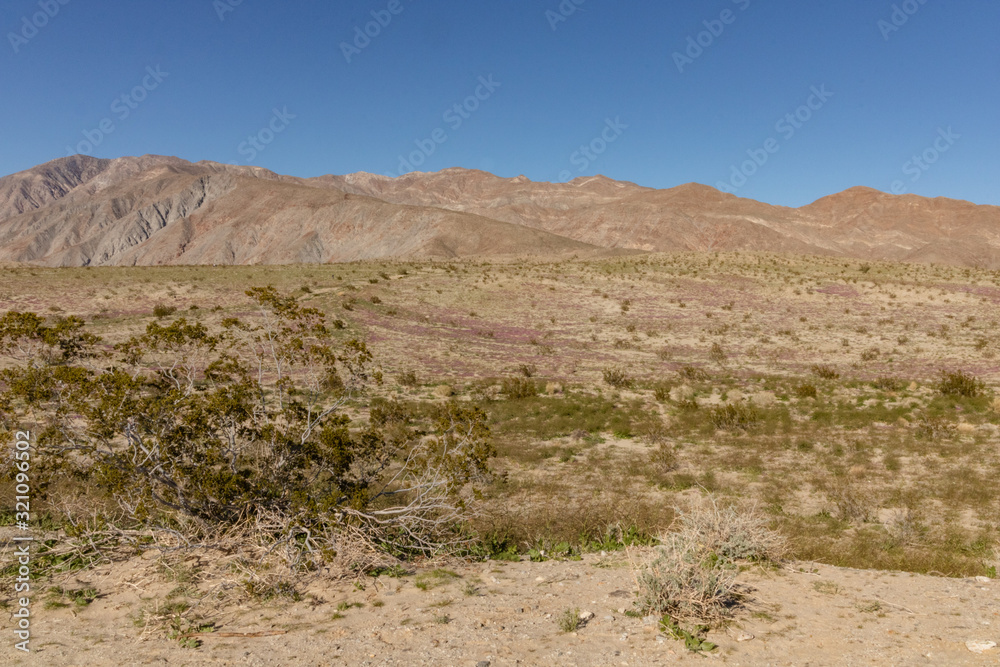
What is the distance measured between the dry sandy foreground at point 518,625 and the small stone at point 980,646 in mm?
46

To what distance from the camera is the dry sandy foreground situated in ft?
18.2

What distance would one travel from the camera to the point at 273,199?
137 m

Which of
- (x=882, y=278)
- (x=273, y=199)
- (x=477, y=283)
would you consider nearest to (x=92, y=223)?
(x=273, y=199)

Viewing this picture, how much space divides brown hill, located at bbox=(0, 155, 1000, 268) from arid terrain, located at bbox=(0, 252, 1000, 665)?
2768 inches

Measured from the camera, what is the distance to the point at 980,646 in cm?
552

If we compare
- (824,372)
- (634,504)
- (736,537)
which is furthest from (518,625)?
(824,372)

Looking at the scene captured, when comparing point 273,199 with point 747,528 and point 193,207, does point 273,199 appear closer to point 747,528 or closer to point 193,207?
point 193,207

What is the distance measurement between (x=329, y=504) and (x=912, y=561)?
27.8 feet

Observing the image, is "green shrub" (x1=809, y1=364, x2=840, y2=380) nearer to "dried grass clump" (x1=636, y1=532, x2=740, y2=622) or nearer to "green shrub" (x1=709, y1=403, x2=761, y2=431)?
"green shrub" (x1=709, y1=403, x2=761, y2=431)

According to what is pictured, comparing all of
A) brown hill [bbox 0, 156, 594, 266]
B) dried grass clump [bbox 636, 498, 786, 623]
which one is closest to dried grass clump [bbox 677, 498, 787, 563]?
dried grass clump [bbox 636, 498, 786, 623]

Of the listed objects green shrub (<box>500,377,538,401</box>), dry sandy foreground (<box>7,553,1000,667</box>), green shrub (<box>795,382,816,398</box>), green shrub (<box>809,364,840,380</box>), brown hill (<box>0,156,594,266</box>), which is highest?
brown hill (<box>0,156,594,266</box>)

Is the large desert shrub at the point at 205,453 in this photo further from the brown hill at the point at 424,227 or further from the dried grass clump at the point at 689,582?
the brown hill at the point at 424,227

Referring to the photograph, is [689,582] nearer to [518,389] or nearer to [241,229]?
[518,389]

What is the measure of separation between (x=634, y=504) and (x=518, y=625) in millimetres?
4933
